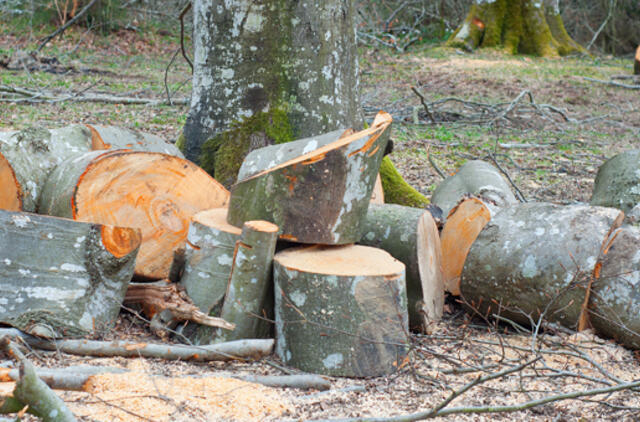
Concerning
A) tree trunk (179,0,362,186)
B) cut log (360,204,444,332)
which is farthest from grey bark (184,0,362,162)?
cut log (360,204,444,332)

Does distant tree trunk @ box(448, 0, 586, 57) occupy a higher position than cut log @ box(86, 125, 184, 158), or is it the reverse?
distant tree trunk @ box(448, 0, 586, 57)

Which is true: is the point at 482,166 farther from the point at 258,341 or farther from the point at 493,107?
the point at 493,107

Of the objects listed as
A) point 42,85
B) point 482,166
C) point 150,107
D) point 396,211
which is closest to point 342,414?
point 396,211

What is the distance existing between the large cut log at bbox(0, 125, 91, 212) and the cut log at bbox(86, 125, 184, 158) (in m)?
0.06

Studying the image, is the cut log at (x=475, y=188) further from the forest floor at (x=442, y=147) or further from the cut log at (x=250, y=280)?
the cut log at (x=250, y=280)

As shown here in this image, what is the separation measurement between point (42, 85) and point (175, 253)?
23.9 ft

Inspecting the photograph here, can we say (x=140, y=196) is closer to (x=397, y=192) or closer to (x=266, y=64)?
(x=266, y=64)

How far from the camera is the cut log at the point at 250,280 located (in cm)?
296

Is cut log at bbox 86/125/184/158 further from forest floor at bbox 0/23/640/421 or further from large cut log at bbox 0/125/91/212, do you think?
forest floor at bbox 0/23/640/421

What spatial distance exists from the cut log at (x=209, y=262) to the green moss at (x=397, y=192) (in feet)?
6.86

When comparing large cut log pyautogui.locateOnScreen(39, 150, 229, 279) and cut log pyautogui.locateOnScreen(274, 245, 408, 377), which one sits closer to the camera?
cut log pyautogui.locateOnScreen(274, 245, 408, 377)

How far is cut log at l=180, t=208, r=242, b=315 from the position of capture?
10.2ft

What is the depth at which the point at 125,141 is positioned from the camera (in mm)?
4133

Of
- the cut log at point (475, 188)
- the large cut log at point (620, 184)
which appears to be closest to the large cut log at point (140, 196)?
the cut log at point (475, 188)
